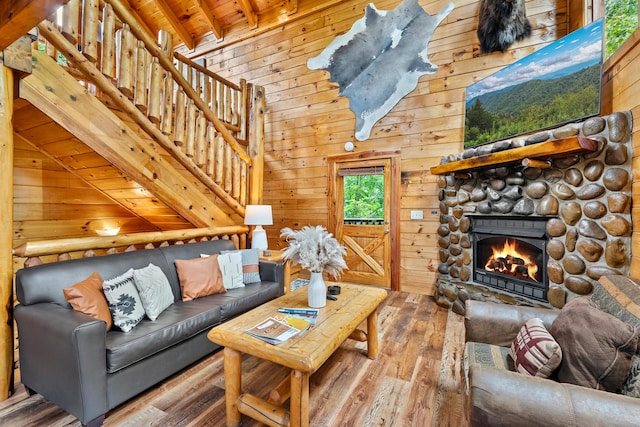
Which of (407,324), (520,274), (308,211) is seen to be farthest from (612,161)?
(308,211)

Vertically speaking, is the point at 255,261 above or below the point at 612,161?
below

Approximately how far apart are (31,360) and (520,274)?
3.87m

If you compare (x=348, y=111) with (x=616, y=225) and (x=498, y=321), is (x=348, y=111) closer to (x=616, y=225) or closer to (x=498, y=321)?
(x=616, y=225)

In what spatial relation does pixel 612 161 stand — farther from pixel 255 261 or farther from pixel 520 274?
pixel 255 261

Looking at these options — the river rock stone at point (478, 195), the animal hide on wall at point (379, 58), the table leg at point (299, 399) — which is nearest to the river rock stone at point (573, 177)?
Answer: the river rock stone at point (478, 195)

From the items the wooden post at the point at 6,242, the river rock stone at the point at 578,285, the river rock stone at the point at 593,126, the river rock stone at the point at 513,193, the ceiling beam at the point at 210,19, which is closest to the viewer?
the wooden post at the point at 6,242

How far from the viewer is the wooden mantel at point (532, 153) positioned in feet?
7.24

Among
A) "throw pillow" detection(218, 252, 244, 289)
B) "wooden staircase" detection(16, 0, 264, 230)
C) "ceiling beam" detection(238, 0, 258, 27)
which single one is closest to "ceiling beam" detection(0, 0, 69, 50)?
"wooden staircase" detection(16, 0, 264, 230)

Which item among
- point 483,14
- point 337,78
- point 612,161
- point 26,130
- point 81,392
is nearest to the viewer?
point 81,392

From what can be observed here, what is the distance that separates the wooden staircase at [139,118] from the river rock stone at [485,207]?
273 cm

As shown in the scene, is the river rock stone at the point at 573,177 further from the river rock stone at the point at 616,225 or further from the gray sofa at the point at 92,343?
the gray sofa at the point at 92,343

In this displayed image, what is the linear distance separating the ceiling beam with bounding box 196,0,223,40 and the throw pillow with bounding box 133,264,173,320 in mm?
4673

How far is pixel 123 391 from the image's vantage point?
1.67m

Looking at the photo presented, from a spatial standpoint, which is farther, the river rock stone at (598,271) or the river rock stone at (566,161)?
the river rock stone at (566,161)
